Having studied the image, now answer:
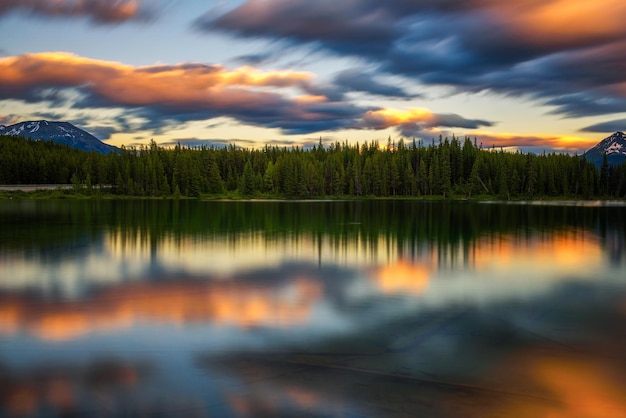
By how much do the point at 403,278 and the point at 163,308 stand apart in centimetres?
1291

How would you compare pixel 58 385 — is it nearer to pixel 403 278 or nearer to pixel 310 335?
pixel 310 335

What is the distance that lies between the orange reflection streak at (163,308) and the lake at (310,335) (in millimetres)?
101

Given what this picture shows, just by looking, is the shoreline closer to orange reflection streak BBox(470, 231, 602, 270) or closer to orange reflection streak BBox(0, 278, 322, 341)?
orange reflection streak BBox(470, 231, 602, 270)

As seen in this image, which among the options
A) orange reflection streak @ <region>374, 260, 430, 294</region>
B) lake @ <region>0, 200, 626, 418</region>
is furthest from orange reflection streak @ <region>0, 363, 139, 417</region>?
orange reflection streak @ <region>374, 260, 430, 294</region>

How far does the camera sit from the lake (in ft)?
37.4

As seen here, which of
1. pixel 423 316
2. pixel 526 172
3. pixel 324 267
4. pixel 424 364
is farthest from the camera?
pixel 526 172

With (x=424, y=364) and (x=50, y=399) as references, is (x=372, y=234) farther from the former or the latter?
(x=50, y=399)

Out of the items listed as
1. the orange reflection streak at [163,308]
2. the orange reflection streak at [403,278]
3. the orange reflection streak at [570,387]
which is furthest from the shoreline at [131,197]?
the orange reflection streak at [570,387]

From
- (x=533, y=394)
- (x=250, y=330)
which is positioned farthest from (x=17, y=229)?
(x=533, y=394)

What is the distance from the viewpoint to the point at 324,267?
3098cm

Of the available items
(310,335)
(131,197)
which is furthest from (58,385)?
(131,197)

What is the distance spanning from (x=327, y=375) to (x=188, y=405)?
11.6ft

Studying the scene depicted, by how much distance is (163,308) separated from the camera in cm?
2031

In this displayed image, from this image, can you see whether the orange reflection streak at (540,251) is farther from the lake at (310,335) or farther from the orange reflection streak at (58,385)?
the orange reflection streak at (58,385)
